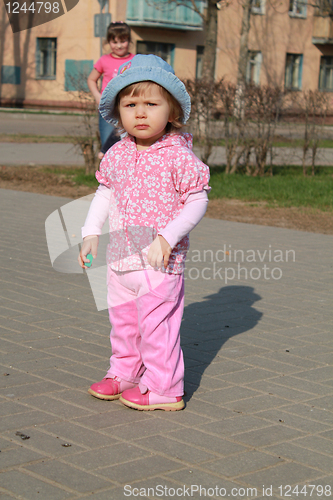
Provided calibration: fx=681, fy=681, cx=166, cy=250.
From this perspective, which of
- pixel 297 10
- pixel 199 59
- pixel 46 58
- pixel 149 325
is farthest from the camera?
pixel 297 10

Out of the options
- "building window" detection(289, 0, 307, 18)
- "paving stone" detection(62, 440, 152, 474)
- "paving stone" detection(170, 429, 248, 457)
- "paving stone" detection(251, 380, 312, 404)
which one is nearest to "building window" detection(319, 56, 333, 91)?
"building window" detection(289, 0, 307, 18)

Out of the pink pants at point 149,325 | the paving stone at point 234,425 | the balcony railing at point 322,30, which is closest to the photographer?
the paving stone at point 234,425

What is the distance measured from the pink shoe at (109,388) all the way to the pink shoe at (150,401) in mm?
99

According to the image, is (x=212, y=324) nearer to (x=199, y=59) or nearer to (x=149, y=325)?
(x=149, y=325)

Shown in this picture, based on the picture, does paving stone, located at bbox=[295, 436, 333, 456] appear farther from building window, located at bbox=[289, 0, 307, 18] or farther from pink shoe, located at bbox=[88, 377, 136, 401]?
building window, located at bbox=[289, 0, 307, 18]

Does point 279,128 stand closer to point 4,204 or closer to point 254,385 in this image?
point 4,204

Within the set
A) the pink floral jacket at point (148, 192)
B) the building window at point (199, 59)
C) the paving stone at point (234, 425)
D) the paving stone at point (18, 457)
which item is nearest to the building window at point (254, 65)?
the building window at point (199, 59)

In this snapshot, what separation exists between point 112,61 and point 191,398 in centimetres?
497

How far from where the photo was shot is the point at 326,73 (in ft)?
125

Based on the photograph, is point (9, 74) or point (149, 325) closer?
point (149, 325)

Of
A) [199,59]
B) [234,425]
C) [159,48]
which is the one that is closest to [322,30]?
[199,59]

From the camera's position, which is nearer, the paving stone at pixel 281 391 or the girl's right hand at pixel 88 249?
the girl's right hand at pixel 88 249

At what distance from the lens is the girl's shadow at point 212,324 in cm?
368

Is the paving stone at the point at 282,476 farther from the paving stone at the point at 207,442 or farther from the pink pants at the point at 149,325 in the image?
the pink pants at the point at 149,325
